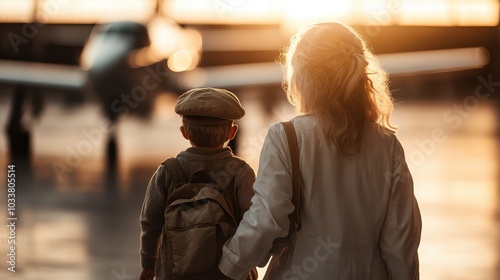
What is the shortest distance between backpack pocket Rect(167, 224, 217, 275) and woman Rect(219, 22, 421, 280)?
0.30ft

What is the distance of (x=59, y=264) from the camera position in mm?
6094

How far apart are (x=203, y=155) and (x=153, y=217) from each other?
29 cm

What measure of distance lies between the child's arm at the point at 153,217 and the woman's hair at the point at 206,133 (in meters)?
0.16

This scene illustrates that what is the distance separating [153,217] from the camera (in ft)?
10.6

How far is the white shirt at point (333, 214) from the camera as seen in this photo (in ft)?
9.59

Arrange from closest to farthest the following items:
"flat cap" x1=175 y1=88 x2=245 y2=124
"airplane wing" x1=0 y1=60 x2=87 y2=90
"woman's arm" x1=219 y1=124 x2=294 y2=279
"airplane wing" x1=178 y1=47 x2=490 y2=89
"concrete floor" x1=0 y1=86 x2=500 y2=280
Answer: "woman's arm" x1=219 y1=124 x2=294 y2=279, "flat cap" x1=175 y1=88 x2=245 y2=124, "concrete floor" x1=0 y1=86 x2=500 y2=280, "airplane wing" x1=0 y1=60 x2=87 y2=90, "airplane wing" x1=178 y1=47 x2=490 y2=89

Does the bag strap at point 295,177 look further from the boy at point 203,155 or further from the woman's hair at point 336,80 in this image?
the boy at point 203,155

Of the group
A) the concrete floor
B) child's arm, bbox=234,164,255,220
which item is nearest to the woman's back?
child's arm, bbox=234,164,255,220

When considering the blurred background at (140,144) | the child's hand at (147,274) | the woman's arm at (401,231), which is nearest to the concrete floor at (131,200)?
the blurred background at (140,144)

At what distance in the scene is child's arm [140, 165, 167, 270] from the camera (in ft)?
10.5

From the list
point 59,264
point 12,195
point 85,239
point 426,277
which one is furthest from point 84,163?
point 426,277

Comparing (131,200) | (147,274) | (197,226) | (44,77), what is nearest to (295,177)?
(197,226)

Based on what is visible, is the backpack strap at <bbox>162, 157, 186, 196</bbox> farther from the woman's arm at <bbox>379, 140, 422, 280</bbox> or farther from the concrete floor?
the concrete floor

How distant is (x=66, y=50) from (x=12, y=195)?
27.2 m
